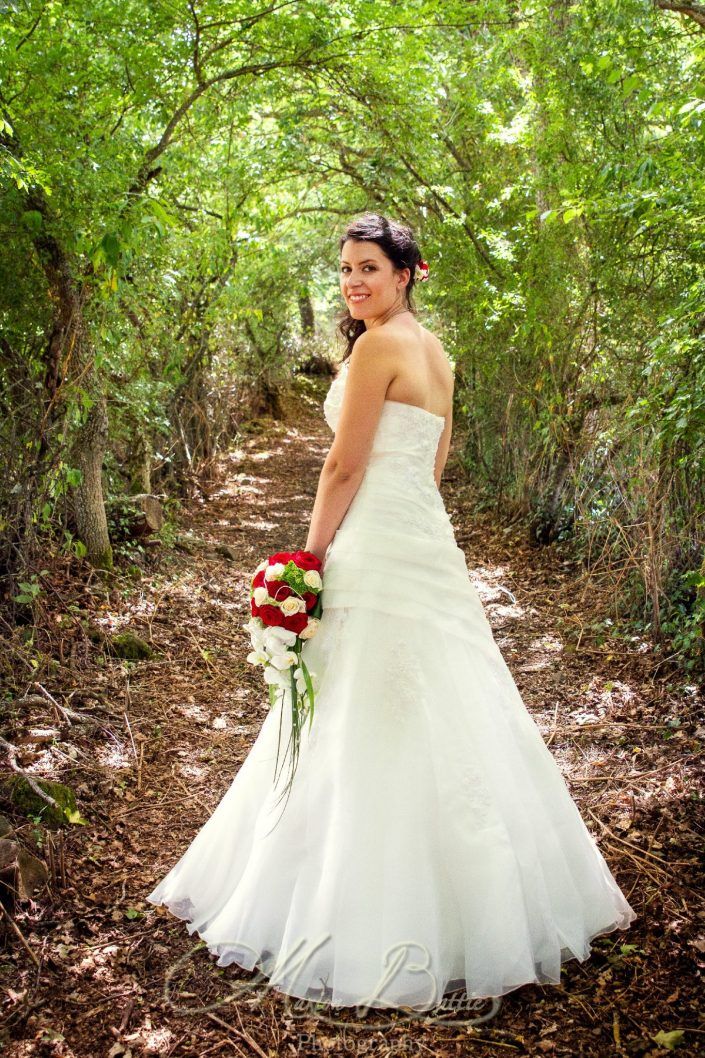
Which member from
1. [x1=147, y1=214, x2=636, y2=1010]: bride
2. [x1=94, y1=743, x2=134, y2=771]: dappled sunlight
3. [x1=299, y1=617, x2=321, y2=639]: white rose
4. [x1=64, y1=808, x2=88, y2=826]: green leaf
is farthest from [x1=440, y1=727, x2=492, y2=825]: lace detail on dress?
[x1=94, y1=743, x2=134, y2=771]: dappled sunlight

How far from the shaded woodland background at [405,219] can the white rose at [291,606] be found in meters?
2.03

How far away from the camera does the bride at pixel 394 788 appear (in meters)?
2.32

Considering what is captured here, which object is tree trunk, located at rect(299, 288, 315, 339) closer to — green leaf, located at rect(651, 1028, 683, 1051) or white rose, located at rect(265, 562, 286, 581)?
white rose, located at rect(265, 562, 286, 581)

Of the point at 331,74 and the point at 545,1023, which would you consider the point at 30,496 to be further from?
the point at 331,74

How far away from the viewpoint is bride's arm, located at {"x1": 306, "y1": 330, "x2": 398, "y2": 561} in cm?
254

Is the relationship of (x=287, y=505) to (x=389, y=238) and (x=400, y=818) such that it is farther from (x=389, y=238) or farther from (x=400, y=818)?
(x=400, y=818)

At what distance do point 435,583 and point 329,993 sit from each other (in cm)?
125

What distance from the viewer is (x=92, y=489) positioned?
557 centimetres

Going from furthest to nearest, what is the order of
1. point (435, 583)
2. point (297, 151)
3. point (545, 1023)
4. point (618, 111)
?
1. point (297, 151)
2. point (618, 111)
3. point (435, 583)
4. point (545, 1023)

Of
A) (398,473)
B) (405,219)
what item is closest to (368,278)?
(398,473)

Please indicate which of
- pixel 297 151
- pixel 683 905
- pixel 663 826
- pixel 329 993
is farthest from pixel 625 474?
pixel 297 151

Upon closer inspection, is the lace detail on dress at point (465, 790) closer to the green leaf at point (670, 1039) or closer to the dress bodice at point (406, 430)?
the green leaf at point (670, 1039)

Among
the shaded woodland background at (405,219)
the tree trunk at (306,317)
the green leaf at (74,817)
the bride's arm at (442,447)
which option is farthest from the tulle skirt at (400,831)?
the tree trunk at (306,317)

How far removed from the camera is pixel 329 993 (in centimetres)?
233
